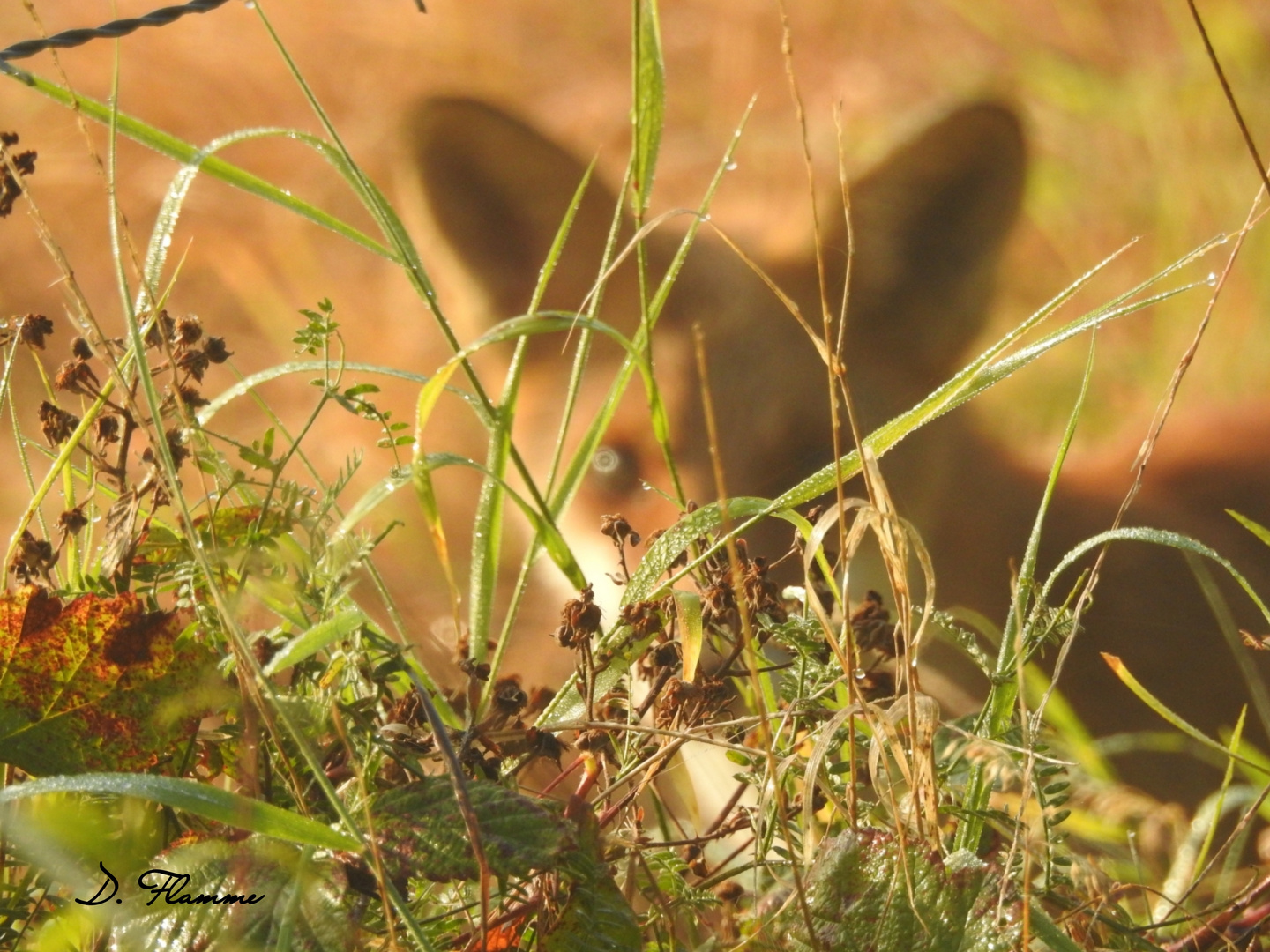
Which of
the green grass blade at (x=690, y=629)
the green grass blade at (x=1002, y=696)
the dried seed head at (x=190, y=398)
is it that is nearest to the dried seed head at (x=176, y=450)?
the dried seed head at (x=190, y=398)

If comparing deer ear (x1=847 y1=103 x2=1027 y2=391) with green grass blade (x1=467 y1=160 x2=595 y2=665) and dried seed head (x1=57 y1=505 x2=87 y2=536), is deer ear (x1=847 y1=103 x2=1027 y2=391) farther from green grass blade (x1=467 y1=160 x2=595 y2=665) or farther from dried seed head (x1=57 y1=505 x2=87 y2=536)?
dried seed head (x1=57 y1=505 x2=87 y2=536)

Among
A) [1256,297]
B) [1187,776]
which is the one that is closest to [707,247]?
A: [1187,776]

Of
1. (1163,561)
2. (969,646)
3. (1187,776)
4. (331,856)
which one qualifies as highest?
(331,856)

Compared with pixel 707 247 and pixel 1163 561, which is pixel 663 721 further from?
pixel 707 247

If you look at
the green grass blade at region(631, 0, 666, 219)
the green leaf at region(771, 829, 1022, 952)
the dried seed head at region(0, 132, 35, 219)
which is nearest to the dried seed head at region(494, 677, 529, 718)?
the green leaf at region(771, 829, 1022, 952)

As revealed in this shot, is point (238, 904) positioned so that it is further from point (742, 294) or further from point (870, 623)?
point (742, 294)

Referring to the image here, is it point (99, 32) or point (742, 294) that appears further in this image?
point (742, 294)

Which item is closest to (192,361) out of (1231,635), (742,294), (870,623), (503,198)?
(870,623)
